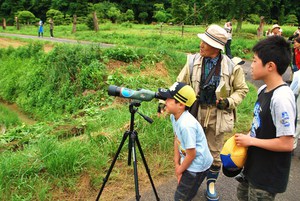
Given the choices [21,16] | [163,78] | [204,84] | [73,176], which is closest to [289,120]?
[204,84]

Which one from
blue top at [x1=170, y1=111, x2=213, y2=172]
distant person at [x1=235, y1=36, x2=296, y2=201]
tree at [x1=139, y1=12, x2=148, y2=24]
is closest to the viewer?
distant person at [x1=235, y1=36, x2=296, y2=201]

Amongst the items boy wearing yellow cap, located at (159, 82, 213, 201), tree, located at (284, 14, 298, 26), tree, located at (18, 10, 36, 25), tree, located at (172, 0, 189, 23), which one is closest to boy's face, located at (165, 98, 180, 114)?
boy wearing yellow cap, located at (159, 82, 213, 201)

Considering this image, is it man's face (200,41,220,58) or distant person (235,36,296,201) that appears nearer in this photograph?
distant person (235,36,296,201)

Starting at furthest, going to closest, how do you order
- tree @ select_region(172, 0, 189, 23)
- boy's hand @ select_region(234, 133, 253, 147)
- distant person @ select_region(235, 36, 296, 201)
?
tree @ select_region(172, 0, 189, 23) < boy's hand @ select_region(234, 133, 253, 147) < distant person @ select_region(235, 36, 296, 201)

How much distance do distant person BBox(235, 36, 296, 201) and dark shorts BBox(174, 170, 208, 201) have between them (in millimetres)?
481

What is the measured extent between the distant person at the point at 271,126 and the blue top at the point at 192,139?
0.36 meters

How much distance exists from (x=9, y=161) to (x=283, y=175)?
9.77 feet

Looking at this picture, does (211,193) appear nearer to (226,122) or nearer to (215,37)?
(226,122)

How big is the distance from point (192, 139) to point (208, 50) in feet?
3.32

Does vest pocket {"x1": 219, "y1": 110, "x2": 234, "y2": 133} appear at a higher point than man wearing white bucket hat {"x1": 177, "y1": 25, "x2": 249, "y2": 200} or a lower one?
lower

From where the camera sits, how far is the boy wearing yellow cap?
89.0 inches

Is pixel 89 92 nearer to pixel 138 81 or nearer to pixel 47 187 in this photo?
pixel 138 81

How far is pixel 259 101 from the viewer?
2.10 m

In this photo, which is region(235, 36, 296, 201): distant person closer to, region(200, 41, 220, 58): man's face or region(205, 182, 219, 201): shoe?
region(200, 41, 220, 58): man's face
